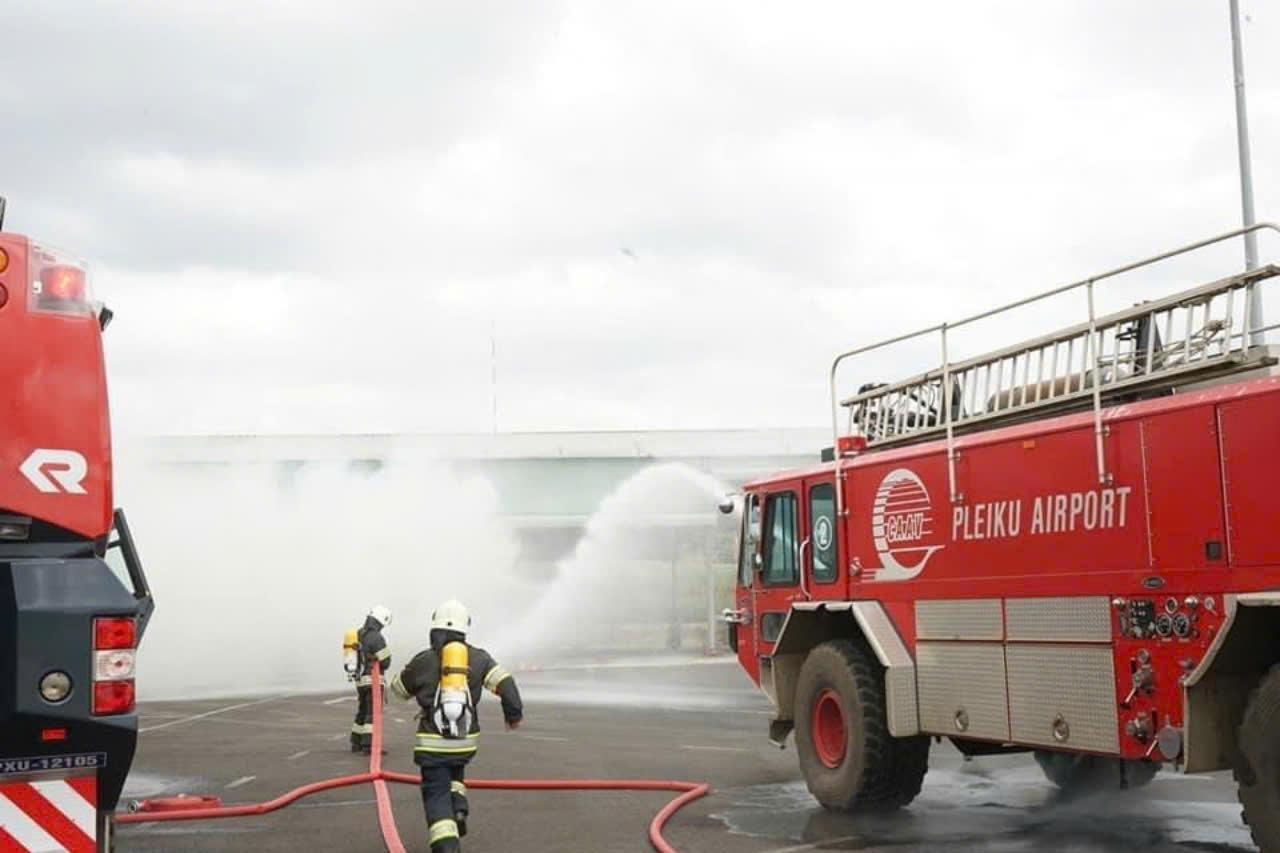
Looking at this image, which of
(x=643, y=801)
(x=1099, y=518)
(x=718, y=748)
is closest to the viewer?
(x=1099, y=518)

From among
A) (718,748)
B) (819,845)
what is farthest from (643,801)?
(718,748)

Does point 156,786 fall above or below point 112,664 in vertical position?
below

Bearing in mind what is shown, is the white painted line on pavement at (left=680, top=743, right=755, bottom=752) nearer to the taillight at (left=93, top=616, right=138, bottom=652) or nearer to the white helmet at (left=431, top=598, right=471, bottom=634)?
the white helmet at (left=431, top=598, right=471, bottom=634)

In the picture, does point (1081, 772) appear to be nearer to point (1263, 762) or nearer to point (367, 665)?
point (1263, 762)

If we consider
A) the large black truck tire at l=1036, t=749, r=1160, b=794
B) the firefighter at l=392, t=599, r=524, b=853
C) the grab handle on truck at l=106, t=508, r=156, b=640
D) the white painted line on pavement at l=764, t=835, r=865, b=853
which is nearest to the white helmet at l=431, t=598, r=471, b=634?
the firefighter at l=392, t=599, r=524, b=853

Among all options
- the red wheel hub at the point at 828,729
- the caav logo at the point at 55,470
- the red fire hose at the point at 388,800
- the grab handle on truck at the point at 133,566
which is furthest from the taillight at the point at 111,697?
the red wheel hub at the point at 828,729

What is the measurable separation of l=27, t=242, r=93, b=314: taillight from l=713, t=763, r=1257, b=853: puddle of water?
583 cm

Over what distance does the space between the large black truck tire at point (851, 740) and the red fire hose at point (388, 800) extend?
100 cm

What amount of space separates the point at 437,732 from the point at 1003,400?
442 cm

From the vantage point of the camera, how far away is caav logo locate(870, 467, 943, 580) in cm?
888

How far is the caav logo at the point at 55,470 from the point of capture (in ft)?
14.8

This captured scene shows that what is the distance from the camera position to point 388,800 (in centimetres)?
966

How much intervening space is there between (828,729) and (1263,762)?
13.3 ft

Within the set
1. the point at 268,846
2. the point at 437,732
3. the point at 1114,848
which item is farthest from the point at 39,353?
the point at 1114,848
